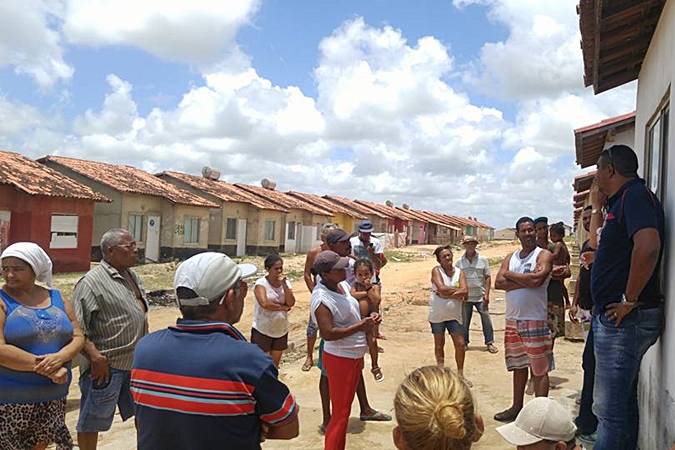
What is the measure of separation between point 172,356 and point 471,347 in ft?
24.0

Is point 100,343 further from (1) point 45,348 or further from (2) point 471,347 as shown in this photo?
(2) point 471,347

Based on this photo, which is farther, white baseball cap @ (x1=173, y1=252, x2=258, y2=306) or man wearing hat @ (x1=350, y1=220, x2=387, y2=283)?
man wearing hat @ (x1=350, y1=220, x2=387, y2=283)

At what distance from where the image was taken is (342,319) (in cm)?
440

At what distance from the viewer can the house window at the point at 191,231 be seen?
30448mm

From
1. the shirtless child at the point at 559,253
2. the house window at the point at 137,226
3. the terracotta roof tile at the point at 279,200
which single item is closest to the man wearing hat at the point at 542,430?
the shirtless child at the point at 559,253

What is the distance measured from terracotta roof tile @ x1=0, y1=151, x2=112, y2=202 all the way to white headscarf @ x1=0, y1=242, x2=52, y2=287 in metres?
18.8

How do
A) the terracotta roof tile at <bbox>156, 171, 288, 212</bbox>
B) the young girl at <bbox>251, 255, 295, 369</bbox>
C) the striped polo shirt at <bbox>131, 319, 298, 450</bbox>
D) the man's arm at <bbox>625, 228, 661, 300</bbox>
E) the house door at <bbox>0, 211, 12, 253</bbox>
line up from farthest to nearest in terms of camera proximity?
the terracotta roof tile at <bbox>156, 171, 288, 212</bbox>, the house door at <bbox>0, 211, 12, 253</bbox>, the young girl at <bbox>251, 255, 295, 369</bbox>, the man's arm at <bbox>625, 228, 661, 300</bbox>, the striped polo shirt at <bbox>131, 319, 298, 450</bbox>

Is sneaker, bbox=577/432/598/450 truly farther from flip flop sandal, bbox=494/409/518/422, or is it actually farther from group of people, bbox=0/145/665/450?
flip flop sandal, bbox=494/409/518/422

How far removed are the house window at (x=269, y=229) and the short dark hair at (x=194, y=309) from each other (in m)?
34.7

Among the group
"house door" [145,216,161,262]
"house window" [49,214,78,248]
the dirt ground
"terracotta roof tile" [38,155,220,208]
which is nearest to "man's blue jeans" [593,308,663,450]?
the dirt ground

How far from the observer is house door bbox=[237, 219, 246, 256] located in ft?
115

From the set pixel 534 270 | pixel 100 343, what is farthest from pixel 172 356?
pixel 534 270

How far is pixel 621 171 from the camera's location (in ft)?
11.5

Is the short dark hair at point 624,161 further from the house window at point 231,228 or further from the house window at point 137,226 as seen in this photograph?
the house window at point 231,228
